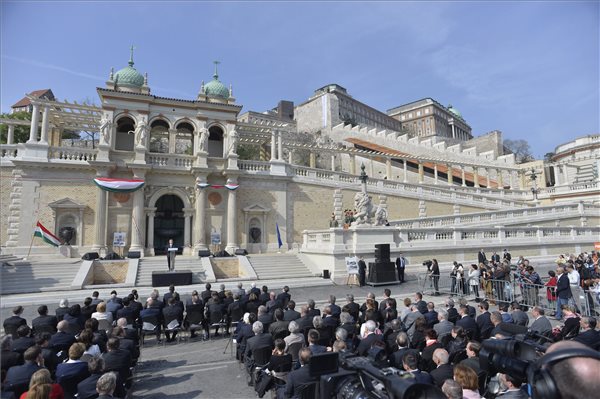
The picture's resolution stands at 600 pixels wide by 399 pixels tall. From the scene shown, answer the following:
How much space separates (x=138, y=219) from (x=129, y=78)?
11532 mm

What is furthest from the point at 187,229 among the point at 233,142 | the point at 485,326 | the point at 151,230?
the point at 485,326

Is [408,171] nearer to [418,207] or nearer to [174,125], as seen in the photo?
[418,207]

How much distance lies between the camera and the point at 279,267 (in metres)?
20.1

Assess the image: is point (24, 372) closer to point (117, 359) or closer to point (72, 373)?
point (72, 373)

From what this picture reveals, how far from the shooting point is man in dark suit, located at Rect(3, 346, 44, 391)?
4.32 metres

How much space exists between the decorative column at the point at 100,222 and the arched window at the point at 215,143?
8598 millimetres

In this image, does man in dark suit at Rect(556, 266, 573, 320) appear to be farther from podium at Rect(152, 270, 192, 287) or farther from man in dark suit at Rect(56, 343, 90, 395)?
podium at Rect(152, 270, 192, 287)

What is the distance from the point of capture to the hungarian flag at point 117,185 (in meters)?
21.3

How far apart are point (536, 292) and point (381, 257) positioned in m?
6.71

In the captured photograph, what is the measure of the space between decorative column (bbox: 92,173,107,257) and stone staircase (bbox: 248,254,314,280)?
936cm

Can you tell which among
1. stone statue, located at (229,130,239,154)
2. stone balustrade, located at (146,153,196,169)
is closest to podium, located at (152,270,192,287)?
stone balustrade, located at (146,153,196,169)

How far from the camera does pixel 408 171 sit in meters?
42.7

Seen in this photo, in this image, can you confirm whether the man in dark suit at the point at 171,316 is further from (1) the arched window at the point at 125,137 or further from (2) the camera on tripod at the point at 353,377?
(1) the arched window at the point at 125,137

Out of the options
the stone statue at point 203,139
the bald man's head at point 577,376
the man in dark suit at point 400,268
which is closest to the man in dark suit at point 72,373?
the bald man's head at point 577,376
